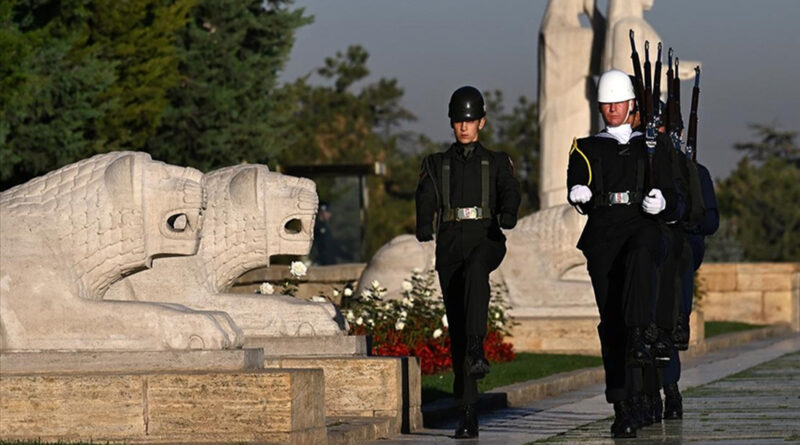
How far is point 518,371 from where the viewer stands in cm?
1781

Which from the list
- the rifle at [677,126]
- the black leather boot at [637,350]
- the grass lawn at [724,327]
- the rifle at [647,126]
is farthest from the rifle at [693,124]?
the grass lawn at [724,327]

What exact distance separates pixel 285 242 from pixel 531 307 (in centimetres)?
1038

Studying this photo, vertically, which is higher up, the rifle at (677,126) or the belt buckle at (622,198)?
the rifle at (677,126)

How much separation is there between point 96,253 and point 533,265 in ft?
42.1

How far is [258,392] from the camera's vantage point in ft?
32.1

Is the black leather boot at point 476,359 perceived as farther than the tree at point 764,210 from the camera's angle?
No

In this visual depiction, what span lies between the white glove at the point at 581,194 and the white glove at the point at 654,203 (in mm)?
326

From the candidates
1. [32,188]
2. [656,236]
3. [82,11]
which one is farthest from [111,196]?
[82,11]

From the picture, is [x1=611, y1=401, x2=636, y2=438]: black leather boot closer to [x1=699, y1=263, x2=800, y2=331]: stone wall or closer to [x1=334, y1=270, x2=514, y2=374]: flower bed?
[x1=334, y1=270, x2=514, y2=374]: flower bed

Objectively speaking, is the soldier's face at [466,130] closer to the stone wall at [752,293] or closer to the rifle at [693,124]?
the rifle at [693,124]

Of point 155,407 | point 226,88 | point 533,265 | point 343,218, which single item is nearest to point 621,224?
point 155,407

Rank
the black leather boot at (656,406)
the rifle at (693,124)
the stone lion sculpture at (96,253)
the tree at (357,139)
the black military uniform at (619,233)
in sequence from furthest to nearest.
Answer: the tree at (357,139), the rifle at (693,124), the black leather boot at (656,406), the black military uniform at (619,233), the stone lion sculpture at (96,253)

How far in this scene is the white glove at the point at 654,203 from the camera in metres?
11.0

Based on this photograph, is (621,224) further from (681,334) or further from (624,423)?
(681,334)
